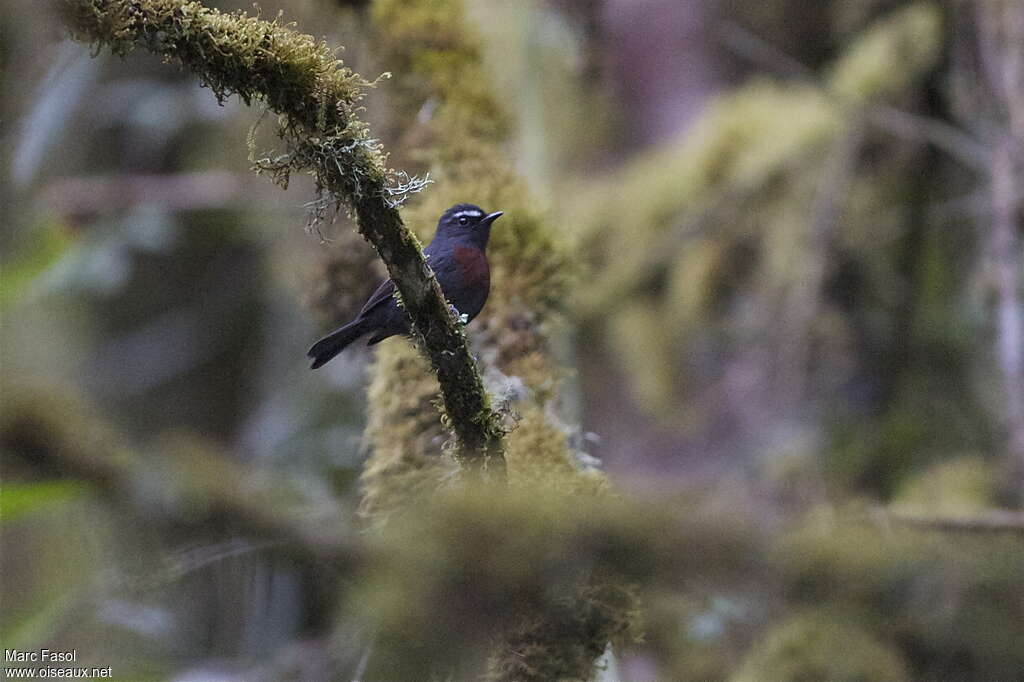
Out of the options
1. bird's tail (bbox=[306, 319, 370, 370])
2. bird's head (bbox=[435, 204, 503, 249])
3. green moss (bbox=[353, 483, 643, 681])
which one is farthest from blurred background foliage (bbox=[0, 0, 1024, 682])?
bird's head (bbox=[435, 204, 503, 249])

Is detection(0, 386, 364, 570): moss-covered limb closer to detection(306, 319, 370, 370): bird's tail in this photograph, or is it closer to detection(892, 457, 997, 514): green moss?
detection(306, 319, 370, 370): bird's tail

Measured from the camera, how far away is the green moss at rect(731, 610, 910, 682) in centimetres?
328

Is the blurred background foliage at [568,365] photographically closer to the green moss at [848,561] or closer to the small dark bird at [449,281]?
the green moss at [848,561]

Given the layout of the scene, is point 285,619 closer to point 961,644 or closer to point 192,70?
point 961,644

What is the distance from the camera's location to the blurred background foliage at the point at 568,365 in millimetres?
2633

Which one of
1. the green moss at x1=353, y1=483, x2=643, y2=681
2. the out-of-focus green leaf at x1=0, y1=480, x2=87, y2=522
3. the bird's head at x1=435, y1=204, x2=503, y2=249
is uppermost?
the bird's head at x1=435, y1=204, x2=503, y2=249

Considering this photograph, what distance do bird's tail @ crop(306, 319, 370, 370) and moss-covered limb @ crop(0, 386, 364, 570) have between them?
3.10 ft

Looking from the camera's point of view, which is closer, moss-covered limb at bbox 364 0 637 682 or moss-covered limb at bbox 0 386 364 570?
moss-covered limb at bbox 364 0 637 682

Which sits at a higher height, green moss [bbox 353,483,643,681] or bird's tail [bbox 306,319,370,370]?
bird's tail [bbox 306,319,370,370]

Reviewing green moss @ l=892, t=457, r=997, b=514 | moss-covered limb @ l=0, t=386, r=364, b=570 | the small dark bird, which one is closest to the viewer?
A: the small dark bird

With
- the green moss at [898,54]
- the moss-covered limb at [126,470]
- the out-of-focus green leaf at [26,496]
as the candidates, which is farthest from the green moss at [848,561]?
the green moss at [898,54]

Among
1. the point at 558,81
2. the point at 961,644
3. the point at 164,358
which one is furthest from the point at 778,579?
the point at 164,358

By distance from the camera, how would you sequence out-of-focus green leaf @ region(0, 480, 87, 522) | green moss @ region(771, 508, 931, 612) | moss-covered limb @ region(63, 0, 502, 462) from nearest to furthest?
moss-covered limb @ region(63, 0, 502, 462), out-of-focus green leaf @ region(0, 480, 87, 522), green moss @ region(771, 508, 931, 612)

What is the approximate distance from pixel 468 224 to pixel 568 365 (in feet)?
2.32
